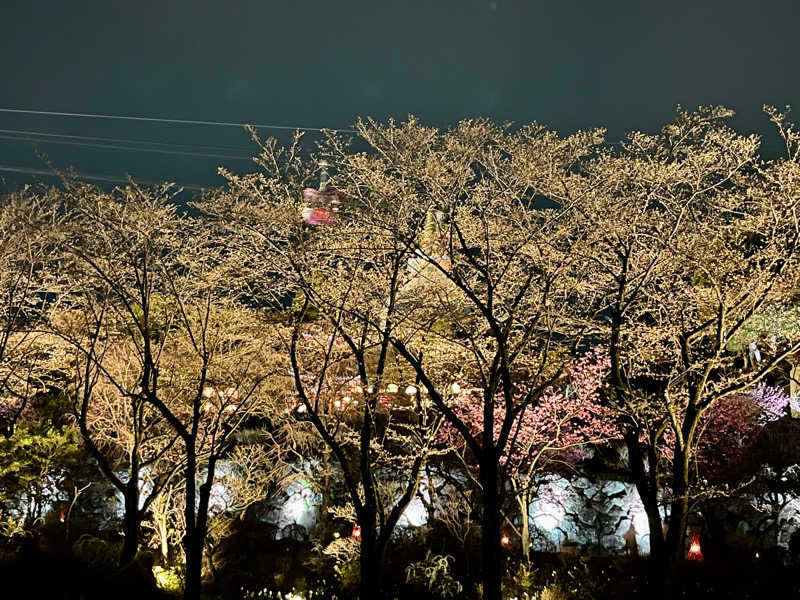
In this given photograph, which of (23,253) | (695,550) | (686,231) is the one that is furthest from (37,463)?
(695,550)

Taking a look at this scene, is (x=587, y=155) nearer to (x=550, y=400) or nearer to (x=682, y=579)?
(x=682, y=579)

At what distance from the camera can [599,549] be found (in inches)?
768

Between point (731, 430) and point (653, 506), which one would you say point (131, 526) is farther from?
point (731, 430)

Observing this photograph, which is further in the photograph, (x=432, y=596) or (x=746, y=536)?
(x=746, y=536)

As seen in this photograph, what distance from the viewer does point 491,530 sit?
28.6ft

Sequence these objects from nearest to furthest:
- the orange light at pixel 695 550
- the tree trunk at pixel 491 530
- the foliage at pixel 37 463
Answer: the tree trunk at pixel 491 530 → the foliage at pixel 37 463 → the orange light at pixel 695 550

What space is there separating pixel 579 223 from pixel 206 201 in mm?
6177

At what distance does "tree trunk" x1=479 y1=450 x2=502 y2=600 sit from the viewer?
338 inches

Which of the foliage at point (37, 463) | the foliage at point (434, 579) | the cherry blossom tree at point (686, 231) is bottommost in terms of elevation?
the foliage at point (434, 579)

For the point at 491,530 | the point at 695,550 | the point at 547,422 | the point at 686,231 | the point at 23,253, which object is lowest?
the point at 695,550

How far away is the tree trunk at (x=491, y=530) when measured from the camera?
8.59m

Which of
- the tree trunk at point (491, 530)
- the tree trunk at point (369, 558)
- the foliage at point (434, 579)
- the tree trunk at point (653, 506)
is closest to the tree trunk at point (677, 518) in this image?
the tree trunk at point (653, 506)

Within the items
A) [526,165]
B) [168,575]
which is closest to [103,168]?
[168,575]

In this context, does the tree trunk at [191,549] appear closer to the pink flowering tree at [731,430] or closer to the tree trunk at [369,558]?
the tree trunk at [369,558]
